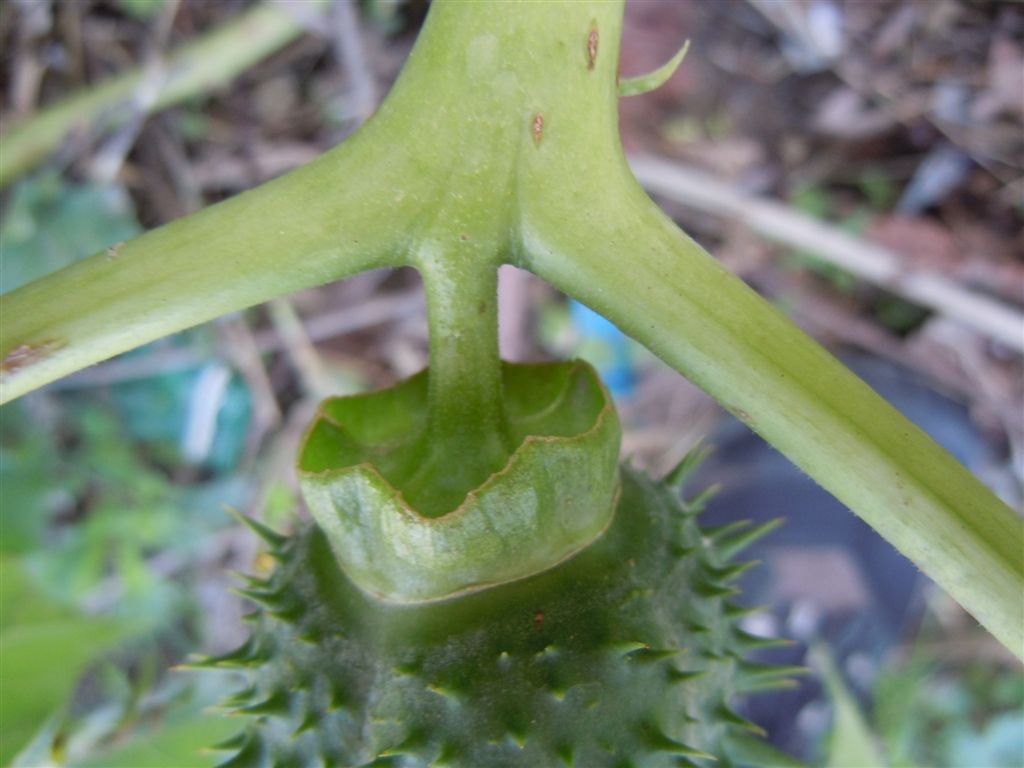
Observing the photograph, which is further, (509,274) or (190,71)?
(509,274)

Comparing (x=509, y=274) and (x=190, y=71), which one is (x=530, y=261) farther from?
(x=190, y=71)

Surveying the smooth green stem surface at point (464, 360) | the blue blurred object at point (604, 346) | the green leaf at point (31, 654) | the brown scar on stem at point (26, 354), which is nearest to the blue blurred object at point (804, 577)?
the blue blurred object at point (604, 346)

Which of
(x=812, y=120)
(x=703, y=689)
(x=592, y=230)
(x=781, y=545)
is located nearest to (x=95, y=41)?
(x=812, y=120)

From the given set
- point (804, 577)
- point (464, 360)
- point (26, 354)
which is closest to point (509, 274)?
point (804, 577)

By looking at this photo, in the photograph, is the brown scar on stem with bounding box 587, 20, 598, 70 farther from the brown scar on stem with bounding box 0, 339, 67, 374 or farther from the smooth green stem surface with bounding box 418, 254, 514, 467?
the brown scar on stem with bounding box 0, 339, 67, 374

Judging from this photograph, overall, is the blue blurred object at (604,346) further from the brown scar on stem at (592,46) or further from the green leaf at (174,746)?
the brown scar on stem at (592,46)

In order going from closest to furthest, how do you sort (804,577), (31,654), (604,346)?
(31,654), (604,346), (804,577)
